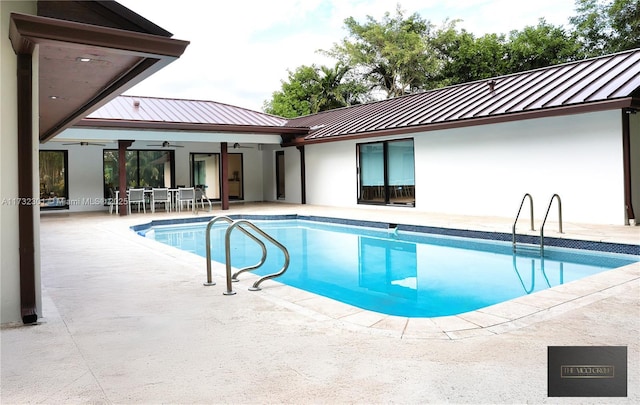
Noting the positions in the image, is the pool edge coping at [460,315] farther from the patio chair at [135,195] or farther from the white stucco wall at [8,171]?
the patio chair at [135,195]

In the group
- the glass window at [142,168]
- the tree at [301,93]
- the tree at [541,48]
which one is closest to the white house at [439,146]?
the glass window at [142,168]

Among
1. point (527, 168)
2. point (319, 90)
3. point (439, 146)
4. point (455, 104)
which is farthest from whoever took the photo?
point (319, 90)

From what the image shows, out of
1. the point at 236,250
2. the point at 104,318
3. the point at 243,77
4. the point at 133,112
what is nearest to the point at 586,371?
the point at 104,318

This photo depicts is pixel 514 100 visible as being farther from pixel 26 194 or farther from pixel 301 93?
pixel 301 93

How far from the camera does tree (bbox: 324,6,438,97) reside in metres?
29.6

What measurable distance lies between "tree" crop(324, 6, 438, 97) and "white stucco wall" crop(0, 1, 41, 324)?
2792 centimetres

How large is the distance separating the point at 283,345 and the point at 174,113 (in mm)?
12860

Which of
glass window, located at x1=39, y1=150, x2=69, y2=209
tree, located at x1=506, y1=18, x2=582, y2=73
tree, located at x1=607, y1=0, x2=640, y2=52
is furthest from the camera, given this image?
tree, located at x1=506, y1=18, x2=582, y2=73

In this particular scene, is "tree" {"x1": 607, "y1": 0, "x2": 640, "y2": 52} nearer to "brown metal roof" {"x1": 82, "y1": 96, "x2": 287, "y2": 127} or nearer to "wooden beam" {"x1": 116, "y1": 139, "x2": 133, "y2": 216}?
"brown metal roof" {"x1": 82, "y1": 96, "x2": 287, "y2": 127}

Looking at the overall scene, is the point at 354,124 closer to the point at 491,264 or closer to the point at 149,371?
the point at 491,264

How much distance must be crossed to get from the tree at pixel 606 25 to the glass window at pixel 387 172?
16776mm

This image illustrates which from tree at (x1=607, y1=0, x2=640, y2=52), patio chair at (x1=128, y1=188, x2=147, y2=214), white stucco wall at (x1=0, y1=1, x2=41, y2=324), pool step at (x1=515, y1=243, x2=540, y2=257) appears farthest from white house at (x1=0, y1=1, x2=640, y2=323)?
tree at (x1=607, y1=0, x2=640, y2=52)

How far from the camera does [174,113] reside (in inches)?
578

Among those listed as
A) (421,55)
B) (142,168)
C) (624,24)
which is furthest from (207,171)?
(624,24)
